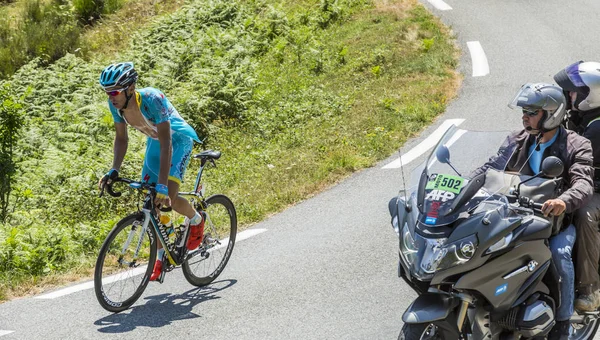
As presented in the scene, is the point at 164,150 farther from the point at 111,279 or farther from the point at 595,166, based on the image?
the point at 595,166

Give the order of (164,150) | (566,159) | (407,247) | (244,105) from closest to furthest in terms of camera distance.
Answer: (407,247), (566,159), (164,150), (244,105)

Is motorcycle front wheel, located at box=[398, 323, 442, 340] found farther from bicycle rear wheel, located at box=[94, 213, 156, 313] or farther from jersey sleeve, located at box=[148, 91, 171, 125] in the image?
jersey sleeve, located at box=[148, 91, 171, 125]

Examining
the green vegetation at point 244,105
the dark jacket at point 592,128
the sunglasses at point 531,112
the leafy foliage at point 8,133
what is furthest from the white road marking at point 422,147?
the leafy foliage at point 8,133

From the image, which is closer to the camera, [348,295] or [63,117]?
[348,295]

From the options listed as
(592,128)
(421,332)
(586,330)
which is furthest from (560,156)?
(421,332)

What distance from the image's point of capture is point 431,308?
487cm

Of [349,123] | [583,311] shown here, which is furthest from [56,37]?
[583,311]

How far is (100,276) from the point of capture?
6.75m

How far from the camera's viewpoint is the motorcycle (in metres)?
4.82

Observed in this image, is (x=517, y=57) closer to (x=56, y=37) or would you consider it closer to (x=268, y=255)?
(x=268, y=255)

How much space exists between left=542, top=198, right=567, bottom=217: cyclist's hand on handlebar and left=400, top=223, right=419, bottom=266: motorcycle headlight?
0.93 metres

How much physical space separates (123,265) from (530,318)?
3.66m

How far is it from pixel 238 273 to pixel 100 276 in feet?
5.20

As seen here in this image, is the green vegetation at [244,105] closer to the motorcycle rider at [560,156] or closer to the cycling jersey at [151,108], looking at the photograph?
the cycling jersey at [151,108]
